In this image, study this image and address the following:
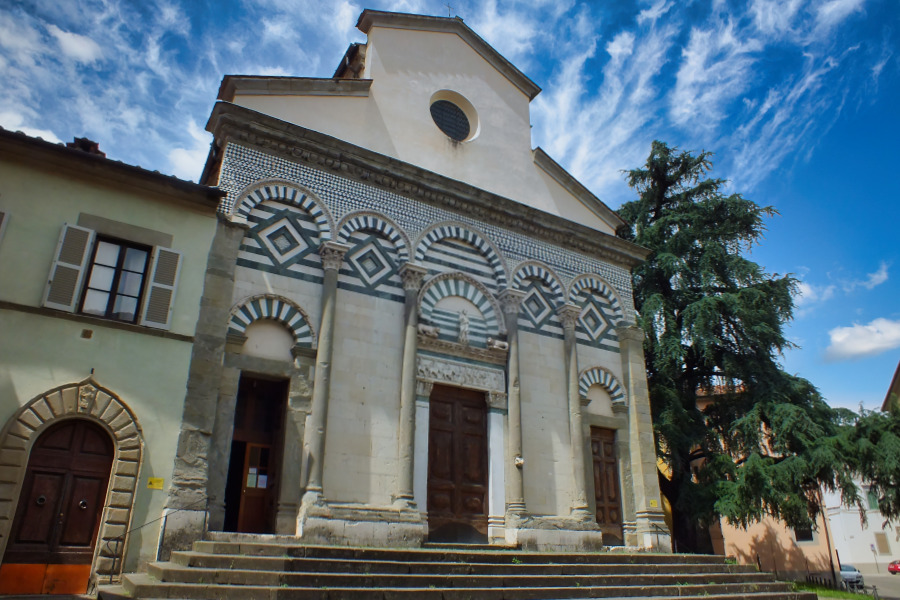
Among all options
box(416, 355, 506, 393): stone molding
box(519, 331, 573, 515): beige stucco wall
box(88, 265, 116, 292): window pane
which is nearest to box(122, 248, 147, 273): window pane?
box(88, 265, 116, 292): window pane

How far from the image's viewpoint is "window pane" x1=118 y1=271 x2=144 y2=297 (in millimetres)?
10284

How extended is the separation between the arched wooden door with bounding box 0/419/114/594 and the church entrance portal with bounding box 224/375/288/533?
7.38 ft

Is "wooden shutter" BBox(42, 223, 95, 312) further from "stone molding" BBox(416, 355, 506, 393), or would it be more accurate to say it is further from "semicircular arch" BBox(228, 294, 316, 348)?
"stone molding" BBox(416, 355, 506, 393)

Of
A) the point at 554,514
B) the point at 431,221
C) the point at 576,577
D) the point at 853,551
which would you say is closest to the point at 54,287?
the point at 431,221

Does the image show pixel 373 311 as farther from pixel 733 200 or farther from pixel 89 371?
pixel 733 200

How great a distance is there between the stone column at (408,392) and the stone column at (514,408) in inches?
87.0

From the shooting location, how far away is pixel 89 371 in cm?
946

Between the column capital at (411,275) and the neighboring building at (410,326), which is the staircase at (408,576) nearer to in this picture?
the neighboring building at (410,326)

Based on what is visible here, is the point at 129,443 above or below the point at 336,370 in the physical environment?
below

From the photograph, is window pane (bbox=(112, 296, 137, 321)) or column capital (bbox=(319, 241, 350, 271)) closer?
window pane (bbox=(112, 296, 137, 321))

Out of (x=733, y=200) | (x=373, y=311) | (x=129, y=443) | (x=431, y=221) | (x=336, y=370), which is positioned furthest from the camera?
(x=733, y=200)

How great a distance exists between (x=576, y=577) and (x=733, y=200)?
14294mm

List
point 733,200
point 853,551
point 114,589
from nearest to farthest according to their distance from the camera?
point 114,589, point 733,200, point 853,551

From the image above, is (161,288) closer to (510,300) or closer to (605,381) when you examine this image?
(510,300)
